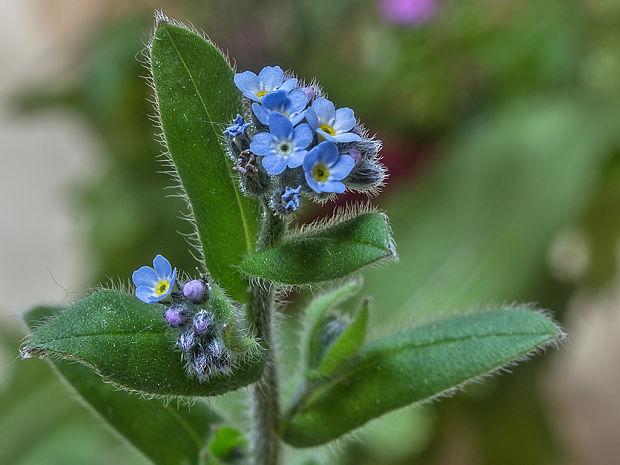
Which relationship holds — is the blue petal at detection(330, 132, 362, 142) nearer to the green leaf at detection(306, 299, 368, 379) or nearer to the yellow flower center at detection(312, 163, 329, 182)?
the yellow flower center at detection(312, 163, 329, 182)

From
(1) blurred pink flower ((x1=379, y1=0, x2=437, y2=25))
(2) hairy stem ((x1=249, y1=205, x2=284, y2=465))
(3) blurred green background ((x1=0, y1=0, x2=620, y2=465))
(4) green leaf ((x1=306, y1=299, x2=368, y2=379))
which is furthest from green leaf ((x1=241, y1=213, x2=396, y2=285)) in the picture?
(1) blurred pink flower ((x1=379, y1=0, x2=437, y2=25))

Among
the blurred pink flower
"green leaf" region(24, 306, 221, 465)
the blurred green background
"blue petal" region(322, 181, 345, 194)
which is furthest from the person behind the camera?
the blurred pink flower

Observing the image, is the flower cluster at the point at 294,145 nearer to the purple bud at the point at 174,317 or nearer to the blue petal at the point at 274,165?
the blue petal at the point at 274,165

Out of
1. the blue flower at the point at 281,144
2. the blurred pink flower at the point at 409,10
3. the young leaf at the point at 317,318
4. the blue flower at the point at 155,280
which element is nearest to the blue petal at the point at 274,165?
the blue flower at the point at 281,144

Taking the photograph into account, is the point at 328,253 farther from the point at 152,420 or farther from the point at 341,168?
the point at 152,420

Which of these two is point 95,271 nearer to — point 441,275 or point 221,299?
point 441,275

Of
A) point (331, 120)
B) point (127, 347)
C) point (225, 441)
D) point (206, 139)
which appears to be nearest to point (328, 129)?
point (331, 120)

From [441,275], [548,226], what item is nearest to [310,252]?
[441,275]
